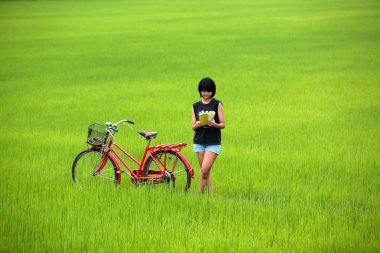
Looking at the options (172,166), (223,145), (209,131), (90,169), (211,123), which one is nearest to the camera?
(211,123)

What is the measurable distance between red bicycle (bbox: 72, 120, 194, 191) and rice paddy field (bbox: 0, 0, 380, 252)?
14 cm

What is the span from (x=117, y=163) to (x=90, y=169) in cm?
55

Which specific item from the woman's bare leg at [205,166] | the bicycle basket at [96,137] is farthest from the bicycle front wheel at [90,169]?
the woman's bare leg at [205,166]

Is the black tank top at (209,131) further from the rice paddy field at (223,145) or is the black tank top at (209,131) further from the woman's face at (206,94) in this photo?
the rice paddy field at (223,145)

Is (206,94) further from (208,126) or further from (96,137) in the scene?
(96,137)

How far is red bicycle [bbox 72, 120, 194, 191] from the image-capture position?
597 cm

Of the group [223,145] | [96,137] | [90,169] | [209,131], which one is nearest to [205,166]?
[209,131]

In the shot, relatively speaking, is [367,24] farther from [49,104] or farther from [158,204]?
[158,204]

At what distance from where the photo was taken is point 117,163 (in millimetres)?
6227

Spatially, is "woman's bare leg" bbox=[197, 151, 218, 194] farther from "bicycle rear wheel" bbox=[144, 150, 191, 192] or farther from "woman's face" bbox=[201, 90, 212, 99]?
"woman's face" bbox=[201, 90, 212, 99]

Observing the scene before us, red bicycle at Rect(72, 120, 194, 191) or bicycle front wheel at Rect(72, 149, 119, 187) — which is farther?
bicycle front wheel at Rect(72, 149, 119, 187)

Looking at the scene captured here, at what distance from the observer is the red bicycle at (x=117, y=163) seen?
5973 millimetres

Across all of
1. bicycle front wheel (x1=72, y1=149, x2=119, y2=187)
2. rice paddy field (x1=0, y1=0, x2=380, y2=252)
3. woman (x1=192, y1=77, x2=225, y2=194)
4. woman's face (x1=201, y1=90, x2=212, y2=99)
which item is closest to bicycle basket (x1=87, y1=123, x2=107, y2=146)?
bicycle front wheel (x1=72, y1=149, x2=119, y2=187)

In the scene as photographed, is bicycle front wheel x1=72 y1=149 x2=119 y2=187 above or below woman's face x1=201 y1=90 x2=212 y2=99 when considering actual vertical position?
below
